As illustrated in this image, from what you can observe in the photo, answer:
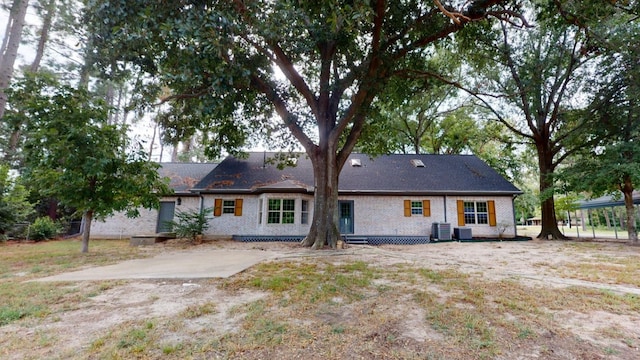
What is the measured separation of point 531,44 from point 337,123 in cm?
1188

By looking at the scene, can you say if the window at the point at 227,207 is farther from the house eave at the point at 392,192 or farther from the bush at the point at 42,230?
the bush at the point at 42,230

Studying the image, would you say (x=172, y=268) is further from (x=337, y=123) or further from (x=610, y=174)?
(x=610, y=174)

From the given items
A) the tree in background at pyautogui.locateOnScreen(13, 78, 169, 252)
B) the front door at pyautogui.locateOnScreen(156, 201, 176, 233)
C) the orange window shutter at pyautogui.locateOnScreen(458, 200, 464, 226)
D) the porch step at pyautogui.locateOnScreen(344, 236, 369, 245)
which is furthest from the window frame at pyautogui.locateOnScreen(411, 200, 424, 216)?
the front door at pyautogui.locateOnScreen(156, 201, 176, 233)

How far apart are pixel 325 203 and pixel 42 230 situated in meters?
14.3

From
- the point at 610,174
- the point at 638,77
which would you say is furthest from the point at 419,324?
the point at 638,77

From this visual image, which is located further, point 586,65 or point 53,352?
point 586,65

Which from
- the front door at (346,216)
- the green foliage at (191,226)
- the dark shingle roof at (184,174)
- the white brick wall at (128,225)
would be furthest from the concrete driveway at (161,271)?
the dark shingle roof at (184,174)

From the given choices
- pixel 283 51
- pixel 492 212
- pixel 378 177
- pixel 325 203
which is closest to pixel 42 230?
pixel 325 203

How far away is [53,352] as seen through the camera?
238cm

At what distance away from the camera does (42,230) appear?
13.7m

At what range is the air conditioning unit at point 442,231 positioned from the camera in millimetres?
13805

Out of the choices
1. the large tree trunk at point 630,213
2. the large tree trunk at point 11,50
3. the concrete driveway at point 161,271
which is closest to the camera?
the concrete driveway at point 161,271

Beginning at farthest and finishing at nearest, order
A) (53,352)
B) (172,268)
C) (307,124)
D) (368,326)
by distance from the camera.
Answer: (307,124) → (172,268) → (368,326) → (53,352)

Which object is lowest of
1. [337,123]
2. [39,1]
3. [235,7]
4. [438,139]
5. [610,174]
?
[610,174]
